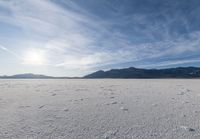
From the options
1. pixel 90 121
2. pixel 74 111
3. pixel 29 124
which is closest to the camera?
pixel 29 124

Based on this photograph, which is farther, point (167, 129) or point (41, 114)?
point (41, 114)

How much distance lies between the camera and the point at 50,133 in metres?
2.30

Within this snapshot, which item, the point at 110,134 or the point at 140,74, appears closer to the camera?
the point at 110,134

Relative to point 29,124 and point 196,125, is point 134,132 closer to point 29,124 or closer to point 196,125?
point 196,125

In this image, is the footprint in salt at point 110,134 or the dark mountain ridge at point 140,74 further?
the dark mountain ridge at point 140,74

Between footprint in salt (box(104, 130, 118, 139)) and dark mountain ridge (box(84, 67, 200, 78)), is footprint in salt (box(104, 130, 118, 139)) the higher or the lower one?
the lower one

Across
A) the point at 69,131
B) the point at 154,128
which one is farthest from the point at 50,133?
the point at 154,128

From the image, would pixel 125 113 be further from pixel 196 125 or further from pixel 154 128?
pixel 196 125

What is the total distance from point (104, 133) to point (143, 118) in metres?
1.04

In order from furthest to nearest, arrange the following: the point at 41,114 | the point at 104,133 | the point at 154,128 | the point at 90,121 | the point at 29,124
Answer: the point at 41,114, the point at 90,121, the point at 29,124, the point at 154,128, the point at 104,133

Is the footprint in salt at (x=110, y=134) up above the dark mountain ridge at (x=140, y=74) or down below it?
below

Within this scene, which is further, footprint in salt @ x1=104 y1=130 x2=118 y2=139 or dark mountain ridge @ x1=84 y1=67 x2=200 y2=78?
dark mountain ridge @ x1=84 y1=67 x2=200 y2=78

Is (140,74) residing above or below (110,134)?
above

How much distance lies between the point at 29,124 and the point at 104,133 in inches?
53.0
